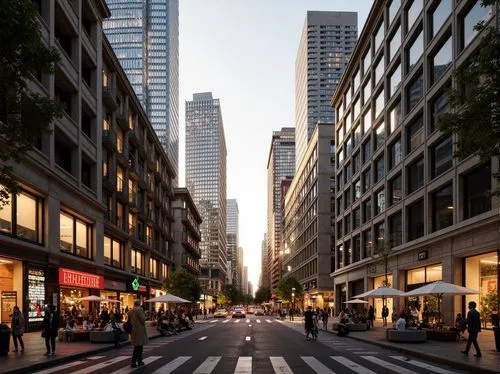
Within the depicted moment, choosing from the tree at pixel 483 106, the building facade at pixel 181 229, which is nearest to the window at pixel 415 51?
the tree at pixel 483 106

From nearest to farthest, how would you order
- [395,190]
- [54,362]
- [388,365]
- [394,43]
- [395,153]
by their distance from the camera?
[388,365] → [54,362] → [395,190] → [395,153] → [394,43]

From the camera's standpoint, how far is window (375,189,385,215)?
53719 millimetres

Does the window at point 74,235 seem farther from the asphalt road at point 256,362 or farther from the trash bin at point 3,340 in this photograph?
the trash bin at point 3,340

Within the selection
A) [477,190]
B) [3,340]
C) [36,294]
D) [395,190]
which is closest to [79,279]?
[36,294]

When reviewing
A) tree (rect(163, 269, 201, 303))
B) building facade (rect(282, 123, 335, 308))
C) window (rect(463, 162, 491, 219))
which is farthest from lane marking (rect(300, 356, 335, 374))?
building facade (rect(282, 123, 335, 308))

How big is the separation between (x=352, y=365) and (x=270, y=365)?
2.50 metres

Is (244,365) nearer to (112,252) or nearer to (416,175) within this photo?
(416,175)

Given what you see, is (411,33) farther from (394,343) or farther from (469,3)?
(394,343)

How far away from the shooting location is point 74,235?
128 ft

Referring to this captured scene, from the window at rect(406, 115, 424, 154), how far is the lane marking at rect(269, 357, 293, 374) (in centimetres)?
2729

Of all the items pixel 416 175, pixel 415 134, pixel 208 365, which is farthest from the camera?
pixel 415 134

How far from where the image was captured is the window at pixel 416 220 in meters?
43.1

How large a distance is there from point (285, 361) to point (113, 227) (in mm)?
34004

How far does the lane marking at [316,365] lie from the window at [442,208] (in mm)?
20511
